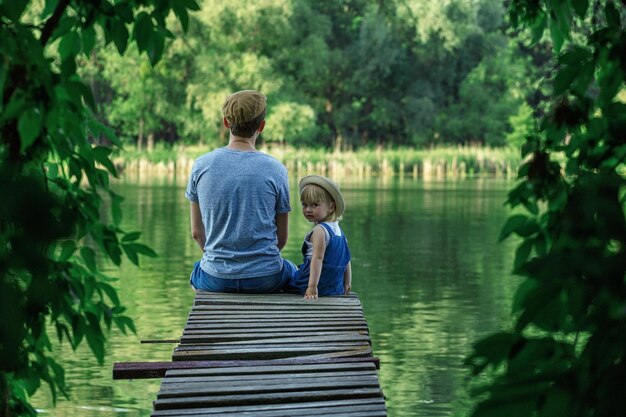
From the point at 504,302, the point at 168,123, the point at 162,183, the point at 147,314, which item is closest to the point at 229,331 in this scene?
the point at 147,314

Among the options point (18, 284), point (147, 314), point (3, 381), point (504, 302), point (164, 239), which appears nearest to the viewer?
point (18, 284)

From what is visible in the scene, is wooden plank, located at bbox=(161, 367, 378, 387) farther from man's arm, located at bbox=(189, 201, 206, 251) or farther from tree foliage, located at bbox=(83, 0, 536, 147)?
tree foliage, located at bbox=(83, 0, 536, 147)

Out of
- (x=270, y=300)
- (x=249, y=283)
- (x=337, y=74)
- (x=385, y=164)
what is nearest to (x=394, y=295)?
(x=249, y=283)

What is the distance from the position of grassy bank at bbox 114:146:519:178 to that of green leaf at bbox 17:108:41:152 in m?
40.8

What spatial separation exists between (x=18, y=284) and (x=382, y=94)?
58.9m

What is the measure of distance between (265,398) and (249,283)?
2.32m

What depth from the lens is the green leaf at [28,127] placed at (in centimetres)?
207

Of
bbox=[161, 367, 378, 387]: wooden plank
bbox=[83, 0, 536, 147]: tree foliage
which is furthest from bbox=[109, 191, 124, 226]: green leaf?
bbox=[83, 0, 536, 147]: tree foliage

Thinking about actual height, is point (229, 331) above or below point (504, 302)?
above

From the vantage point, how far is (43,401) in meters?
7.07

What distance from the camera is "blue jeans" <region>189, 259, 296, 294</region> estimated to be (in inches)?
230

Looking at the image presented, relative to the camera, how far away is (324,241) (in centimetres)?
591

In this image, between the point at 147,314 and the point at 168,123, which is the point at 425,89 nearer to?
the point at 168,123

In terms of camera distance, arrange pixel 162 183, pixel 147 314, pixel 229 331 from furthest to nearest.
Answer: pixel 162 183, pixel 147 314, pixel 229 331
